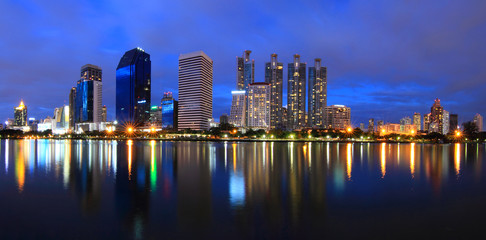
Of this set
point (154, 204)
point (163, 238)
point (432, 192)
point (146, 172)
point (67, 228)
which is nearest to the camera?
point (163, 238)

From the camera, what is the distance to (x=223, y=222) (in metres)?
12.6

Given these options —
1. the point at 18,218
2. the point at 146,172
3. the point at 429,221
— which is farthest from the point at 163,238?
the point at 146,172

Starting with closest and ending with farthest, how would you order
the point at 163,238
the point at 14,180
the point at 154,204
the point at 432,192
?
1. the point at 163,238
2. the point at 154,204
3. the point at 432,192
4. the point at 14,180

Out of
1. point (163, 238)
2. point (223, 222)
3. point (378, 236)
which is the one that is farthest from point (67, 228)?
point (378, 236)

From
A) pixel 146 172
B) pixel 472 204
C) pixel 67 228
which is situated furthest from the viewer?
pixel 146 172

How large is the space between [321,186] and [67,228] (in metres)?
15.9

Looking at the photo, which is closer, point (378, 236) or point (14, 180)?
point (378, 236)

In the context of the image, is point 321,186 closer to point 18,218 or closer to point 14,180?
point 18,218

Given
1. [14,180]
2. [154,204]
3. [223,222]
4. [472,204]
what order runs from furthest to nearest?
1. [14,180]
2. [472,204]
3. [154,204]
4. [223,222]

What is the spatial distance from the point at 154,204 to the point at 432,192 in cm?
1875

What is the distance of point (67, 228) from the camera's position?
11.8 m

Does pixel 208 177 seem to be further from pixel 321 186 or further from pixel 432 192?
pixel 432 192

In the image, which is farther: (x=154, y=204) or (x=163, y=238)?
(x=154, y=204)

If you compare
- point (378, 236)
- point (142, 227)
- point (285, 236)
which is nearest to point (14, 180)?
point (142, 227)
